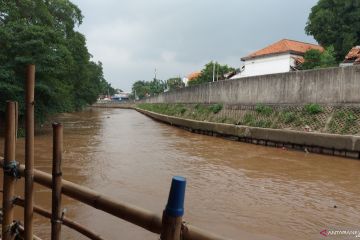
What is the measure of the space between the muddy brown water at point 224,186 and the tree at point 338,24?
20.4m

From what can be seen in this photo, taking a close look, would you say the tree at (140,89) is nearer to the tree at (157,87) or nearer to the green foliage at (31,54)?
the tree at (157,87)

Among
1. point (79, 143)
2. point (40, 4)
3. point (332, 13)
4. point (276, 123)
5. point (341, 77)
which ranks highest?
point (332, 13)

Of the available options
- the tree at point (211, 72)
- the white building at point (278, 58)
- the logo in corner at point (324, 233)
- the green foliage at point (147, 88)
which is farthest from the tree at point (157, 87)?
the logo in corner at point (324, 233)

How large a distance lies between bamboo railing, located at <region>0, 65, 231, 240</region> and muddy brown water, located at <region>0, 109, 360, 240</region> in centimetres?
80

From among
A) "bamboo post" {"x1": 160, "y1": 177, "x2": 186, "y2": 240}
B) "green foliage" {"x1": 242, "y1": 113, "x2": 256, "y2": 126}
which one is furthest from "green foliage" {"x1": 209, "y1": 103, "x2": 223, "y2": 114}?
"bamboo post" {"x1": 160, "y1": 177, "x2": 186, "y2": 240}

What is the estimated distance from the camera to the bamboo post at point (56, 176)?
103 inches

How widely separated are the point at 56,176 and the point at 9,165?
64cm

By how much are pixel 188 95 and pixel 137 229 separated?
20803mm

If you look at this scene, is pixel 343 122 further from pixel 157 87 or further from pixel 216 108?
pixel 157 87

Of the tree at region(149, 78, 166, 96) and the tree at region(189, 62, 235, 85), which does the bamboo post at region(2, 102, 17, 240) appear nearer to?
the tree at region(189, 62, 235, 85)

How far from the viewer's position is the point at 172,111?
90.2 feet

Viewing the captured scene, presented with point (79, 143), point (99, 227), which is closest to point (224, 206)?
point (99, 227)

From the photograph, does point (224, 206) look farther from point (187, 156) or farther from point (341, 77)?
point (341, 77)

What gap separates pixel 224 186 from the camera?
24.5 feet
